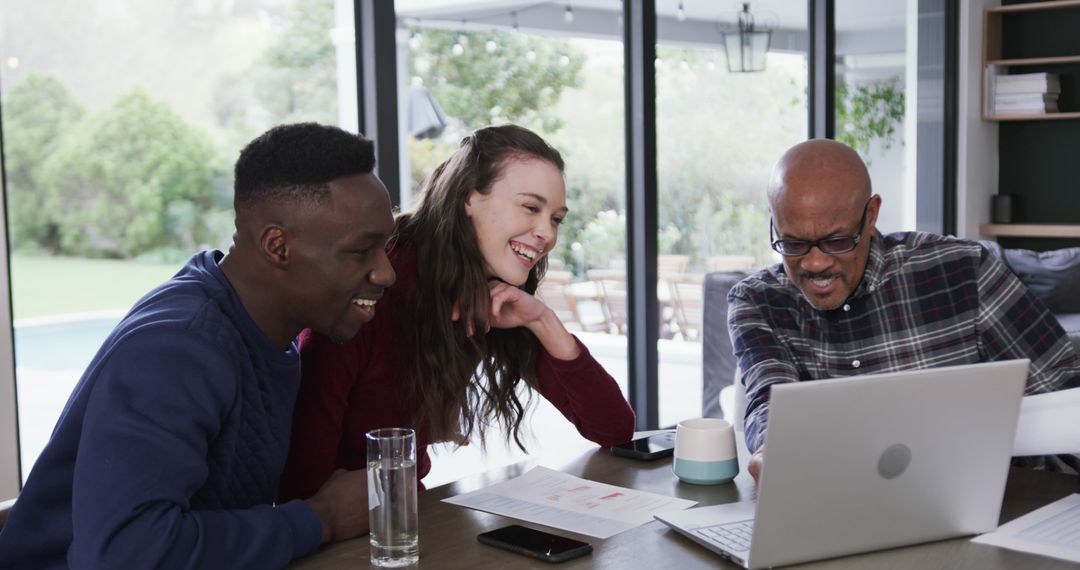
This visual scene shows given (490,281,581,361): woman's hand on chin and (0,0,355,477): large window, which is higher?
(0,0,355,477): large window

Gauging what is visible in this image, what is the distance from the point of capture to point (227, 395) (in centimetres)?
133

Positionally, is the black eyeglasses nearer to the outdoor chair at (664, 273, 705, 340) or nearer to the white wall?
the outdoor chair at (664, 273, 705, 340)

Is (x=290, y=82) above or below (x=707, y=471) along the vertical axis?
above

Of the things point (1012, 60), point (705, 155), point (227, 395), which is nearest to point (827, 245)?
point (227, 395)

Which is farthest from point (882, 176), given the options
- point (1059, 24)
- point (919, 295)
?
point (919, 295)

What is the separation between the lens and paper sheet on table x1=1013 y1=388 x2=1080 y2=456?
1665 mm

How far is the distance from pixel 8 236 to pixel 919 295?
196 cm

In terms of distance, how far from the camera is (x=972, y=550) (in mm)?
1400

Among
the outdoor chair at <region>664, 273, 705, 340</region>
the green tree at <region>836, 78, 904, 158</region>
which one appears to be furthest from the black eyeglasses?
the green tree at <region>836, 78, 904, 158</region>

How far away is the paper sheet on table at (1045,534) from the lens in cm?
139

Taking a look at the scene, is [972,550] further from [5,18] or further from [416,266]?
[5,18]

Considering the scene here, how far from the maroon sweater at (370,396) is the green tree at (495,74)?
2257 millimetres

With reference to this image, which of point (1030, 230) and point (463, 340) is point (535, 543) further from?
point (1030, 230)

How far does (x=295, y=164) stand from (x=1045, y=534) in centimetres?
108
